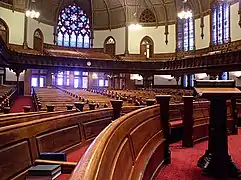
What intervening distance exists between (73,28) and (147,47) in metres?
6.80

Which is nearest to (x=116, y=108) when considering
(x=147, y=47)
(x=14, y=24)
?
(x=14, y=24)

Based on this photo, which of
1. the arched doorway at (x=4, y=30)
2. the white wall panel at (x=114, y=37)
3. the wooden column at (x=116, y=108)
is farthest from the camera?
the white wall panel at (x=114, y=37)

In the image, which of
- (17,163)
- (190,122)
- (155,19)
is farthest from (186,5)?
(17,163)

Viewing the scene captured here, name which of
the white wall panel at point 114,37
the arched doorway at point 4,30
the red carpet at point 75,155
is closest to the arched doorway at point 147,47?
the white wall panel at point 114,37

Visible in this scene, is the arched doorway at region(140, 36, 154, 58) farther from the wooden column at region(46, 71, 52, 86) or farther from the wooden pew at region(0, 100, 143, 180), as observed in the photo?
the wooden pew at region(0, 100, 143, 180)

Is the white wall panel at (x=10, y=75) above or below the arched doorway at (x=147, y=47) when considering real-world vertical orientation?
below

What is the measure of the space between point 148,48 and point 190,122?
19.8 meters

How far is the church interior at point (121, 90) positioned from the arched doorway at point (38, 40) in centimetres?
9

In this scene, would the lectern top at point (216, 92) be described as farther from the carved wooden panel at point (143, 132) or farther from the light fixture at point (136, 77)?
the light fixture at point (136, 77)

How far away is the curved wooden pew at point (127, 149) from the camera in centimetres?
108

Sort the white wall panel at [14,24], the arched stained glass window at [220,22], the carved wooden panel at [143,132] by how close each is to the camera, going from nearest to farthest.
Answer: the carved wooden panel at [143,132], the arched stained glass window at [220,22], the white wall panel at [14,24]

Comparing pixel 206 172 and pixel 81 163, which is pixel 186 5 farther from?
pixel 81 163

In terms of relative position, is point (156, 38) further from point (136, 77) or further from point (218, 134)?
point (218, 134)

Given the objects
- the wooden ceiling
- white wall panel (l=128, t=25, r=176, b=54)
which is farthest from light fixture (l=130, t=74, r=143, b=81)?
the wooden ceiling
